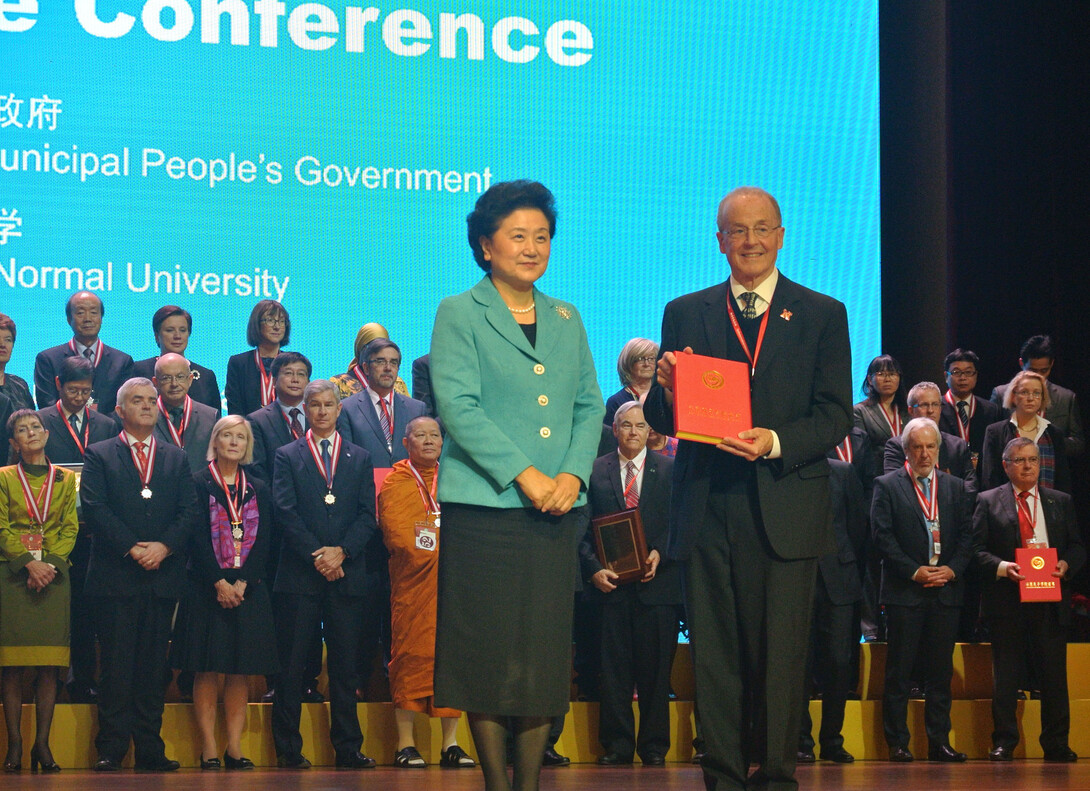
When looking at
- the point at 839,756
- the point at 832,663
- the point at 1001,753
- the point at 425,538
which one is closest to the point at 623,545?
the point at 425,538

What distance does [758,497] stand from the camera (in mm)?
2971

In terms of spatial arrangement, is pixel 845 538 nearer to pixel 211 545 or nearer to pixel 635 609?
pixel 635 609

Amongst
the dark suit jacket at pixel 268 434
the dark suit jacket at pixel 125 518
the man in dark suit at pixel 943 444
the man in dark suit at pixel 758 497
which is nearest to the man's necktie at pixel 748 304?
the man in dark suit at pixel 758 497

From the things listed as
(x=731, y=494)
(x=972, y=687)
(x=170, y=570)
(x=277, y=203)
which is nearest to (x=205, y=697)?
(x=170, y=570)

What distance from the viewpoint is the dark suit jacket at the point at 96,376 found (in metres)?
6.15

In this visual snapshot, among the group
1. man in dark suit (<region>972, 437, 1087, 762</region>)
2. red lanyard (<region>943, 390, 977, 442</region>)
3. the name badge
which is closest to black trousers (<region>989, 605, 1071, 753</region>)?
man in dark suit (<region>972, 437, 1087, 762</region>)

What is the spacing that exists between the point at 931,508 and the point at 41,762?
3.98 m

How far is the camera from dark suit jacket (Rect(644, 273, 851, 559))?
298 cm

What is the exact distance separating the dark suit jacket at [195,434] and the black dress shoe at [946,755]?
11.5 ft

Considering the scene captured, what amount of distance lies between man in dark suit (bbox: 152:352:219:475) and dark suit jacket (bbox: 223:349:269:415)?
35 centimetres

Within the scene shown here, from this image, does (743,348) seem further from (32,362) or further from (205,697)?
(32,362)

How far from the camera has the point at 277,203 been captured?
6883 millimetres

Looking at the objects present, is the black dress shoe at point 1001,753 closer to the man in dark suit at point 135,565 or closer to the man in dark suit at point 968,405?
the man in dark suit at point 968,405

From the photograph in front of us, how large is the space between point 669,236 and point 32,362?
11.1 ft
